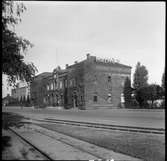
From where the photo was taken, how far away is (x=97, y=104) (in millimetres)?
39969

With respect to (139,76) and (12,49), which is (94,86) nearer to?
(139,76)

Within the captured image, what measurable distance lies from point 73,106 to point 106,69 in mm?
8907

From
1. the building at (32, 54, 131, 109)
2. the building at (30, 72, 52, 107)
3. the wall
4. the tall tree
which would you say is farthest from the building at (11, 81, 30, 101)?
the tall tree

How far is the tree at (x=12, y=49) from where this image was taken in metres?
3.77

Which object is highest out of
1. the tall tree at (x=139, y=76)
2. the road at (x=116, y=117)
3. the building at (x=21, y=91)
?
the tall tree at (x=139, y=76)

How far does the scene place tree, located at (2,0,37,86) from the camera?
3.77m

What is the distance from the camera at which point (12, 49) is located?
15.1ft

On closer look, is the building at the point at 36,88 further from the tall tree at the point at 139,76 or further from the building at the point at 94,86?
the tall tree at the point at 139,76

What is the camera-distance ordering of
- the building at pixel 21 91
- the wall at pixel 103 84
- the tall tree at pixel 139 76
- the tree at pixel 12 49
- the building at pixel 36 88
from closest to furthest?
1. the tree at pixel 12 49
2. the building at pixel 21 91
3. the building at pixel 36 88
4. the wall at pixel 103 84
5. the tall tree at pixel 139 76

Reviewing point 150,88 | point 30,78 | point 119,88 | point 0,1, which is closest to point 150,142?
point 30,78

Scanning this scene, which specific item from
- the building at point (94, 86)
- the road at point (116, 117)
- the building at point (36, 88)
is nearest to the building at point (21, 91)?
the building at point (36, 88)

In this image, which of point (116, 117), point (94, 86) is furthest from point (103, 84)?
point (116, 117)

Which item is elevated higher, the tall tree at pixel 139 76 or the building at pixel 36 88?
the tall tree at pixel 139 76

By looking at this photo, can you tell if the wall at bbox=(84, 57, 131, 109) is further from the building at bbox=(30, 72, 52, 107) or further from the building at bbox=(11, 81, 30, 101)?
the building at bbox=(11, 81, 30, 101)
